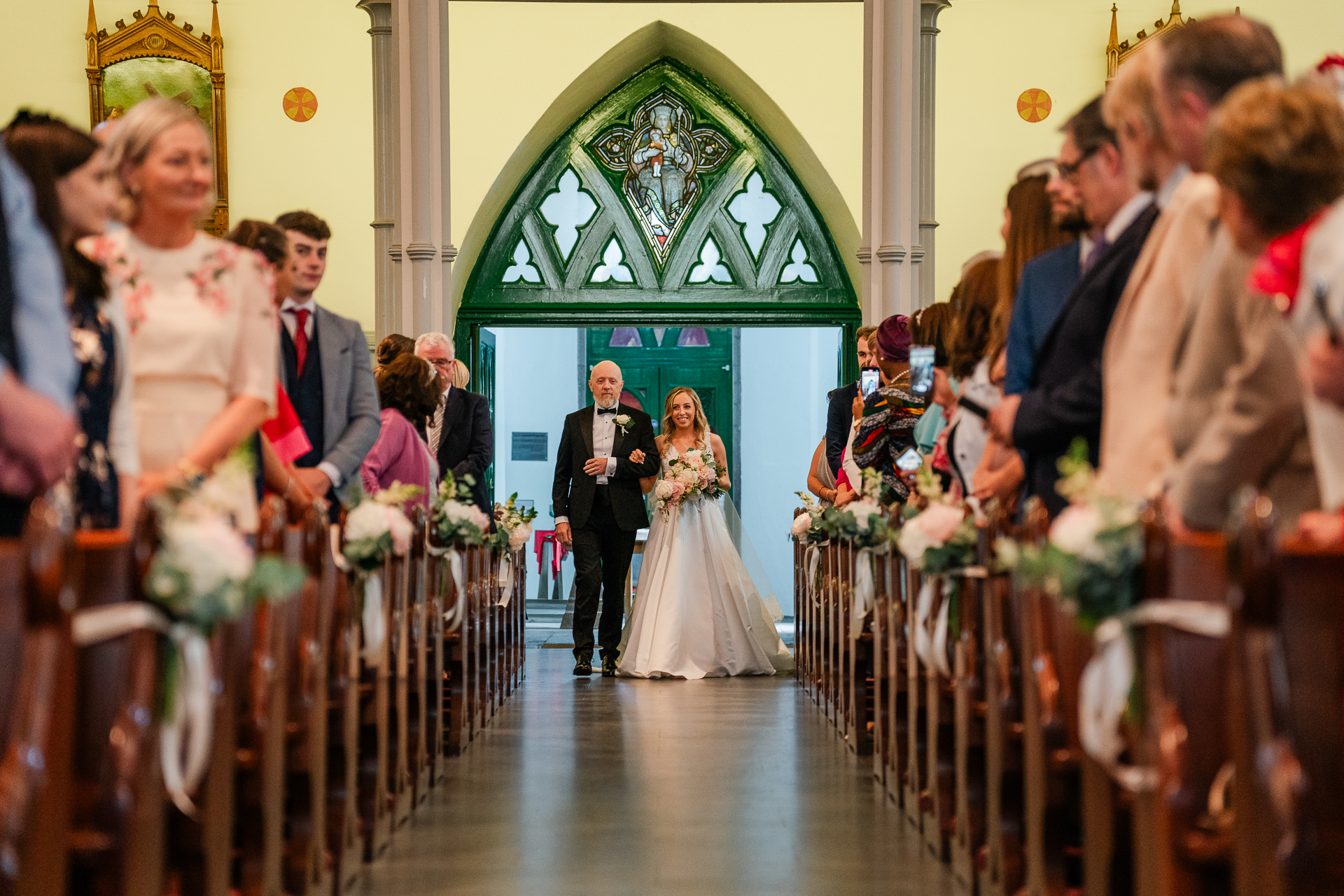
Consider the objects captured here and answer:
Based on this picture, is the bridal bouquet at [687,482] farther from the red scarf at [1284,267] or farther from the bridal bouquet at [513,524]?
the red scarf at [1284,267]

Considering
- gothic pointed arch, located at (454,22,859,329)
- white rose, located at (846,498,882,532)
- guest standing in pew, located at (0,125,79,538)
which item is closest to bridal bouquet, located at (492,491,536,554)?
white rose, located at (846,498,882,532)

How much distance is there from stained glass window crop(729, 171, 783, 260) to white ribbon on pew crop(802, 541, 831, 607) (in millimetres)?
5095

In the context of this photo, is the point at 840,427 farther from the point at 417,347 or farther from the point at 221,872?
the point at 221,872

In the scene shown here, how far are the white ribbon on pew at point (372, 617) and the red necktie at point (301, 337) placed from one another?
3.82ft

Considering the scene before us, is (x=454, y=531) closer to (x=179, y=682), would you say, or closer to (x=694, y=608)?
(x=179, y=682)

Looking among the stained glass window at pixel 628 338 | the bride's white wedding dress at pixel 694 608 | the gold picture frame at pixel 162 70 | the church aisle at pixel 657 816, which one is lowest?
the church aisle at pixel 657 816

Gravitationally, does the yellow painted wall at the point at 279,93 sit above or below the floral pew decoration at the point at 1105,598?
above

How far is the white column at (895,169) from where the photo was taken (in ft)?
30.1

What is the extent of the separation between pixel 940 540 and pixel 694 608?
16.6ft

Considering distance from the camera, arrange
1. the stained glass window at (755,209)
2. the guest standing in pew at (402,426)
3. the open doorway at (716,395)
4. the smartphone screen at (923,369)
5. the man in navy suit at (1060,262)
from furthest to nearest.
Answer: the open doorway at (716,395), the stained glass window at (755,209), the guest standing in pew at (402,426), the smartphone screen at (923,369), the man in navy suit at (1060,262)

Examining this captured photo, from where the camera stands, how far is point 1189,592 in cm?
200

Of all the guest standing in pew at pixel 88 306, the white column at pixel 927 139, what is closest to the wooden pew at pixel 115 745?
the guest standing in pew at pixel 88 306

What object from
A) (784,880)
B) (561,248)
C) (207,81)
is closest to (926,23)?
(561,248)

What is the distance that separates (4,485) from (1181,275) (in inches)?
84.1
